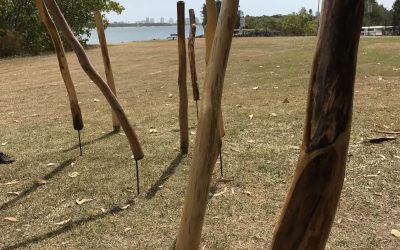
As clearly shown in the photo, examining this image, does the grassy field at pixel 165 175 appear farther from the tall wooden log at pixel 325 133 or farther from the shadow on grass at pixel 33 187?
the tall wooden log at pixel 325 133

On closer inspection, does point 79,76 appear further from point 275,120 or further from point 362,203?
point 362,203

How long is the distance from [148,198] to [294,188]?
2154 millimetres

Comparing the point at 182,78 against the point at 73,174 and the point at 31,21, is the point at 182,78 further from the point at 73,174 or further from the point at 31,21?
the point at 31,21

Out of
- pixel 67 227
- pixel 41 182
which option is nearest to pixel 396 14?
pixel 41 182

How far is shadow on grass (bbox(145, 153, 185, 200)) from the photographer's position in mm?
3664

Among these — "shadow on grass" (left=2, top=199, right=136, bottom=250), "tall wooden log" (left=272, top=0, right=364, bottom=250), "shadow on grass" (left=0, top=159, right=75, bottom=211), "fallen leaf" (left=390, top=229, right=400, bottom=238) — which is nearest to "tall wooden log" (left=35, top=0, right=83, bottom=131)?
"shadow on grass" (left=0, top=159, right=75, bottom=211)

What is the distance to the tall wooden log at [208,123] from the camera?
6.25ft

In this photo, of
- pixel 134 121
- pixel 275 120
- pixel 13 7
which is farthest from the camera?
pixel 13 7

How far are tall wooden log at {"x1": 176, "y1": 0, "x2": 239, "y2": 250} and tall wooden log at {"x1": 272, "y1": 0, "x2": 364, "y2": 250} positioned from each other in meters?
0.48

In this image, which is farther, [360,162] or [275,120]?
[275,120]

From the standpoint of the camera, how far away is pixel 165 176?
13.1 ft

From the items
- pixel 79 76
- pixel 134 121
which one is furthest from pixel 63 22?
pixel 79 76

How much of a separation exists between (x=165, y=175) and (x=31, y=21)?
51.0 feet

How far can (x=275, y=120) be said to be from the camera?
5.58 metres
